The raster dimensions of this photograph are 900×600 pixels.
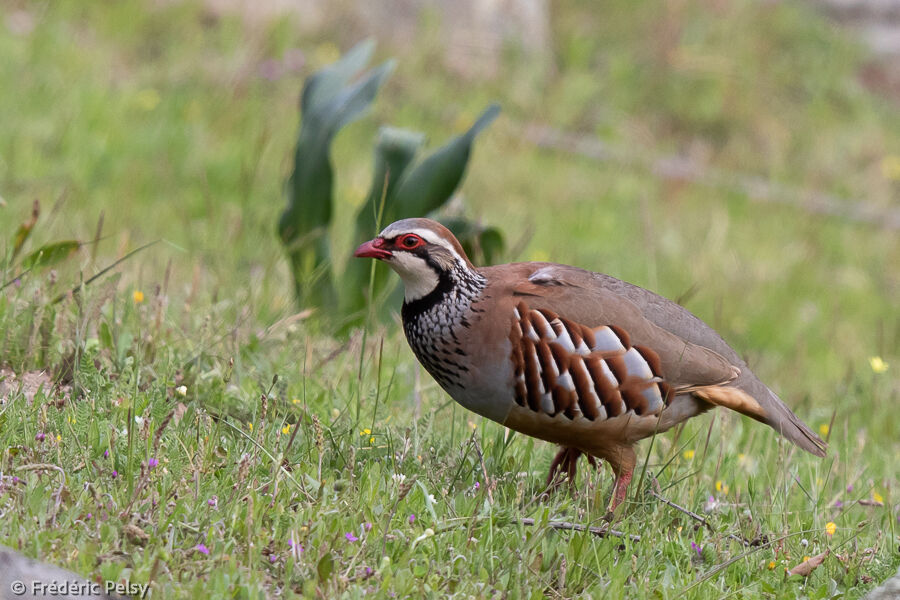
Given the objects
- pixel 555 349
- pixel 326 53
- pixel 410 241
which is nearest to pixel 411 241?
pixel 410 241

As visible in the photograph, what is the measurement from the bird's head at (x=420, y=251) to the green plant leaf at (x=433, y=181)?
1354 mm

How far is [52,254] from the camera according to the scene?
4.21 m

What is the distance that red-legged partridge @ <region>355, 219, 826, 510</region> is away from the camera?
3416 millimetres

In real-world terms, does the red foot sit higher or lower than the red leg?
lower

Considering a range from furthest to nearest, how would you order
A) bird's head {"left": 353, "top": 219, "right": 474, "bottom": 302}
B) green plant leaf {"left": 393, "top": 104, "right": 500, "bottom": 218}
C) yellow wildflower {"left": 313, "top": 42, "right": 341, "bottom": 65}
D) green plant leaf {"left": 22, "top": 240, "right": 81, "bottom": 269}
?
yellow wildflower {"left": 313, "top": 42, "right": 341, "bottom": 65} < green plant leaf {"left": 393, "top": 104, "right": 500, "bottom": 218} < green plant leaf {"left": 22, "top": 240, "right": 81, "bottom": 269} < bird's head {"left": 353, "top": 219, "right": 474, "bottom": 302}

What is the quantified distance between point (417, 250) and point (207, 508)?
1153mm

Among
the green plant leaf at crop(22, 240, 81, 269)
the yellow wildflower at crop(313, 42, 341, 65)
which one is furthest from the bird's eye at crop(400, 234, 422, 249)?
the yellow wildflower at crop(313, 42, 341, 65)

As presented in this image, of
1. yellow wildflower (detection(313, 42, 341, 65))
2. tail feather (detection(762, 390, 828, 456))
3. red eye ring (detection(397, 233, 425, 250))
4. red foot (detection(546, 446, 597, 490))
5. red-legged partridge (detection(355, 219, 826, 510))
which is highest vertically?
yellow wildflower (detection(313, 42, 341, 65))

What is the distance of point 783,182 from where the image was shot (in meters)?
11.0

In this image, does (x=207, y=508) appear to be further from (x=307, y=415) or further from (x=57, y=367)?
(x=57, y=367)

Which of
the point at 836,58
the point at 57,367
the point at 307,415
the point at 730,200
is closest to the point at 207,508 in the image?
the point at 307,415

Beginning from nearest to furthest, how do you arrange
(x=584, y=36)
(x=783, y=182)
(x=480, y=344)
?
1. (x=480, y=344)
2. (x=783, y=182)
3. (x=584, y=36)

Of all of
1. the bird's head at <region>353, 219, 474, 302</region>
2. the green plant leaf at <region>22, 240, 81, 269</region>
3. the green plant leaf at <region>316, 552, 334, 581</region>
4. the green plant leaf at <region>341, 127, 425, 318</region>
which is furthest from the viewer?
the green plant leaf at <region>341, 127, 425, 318</region>

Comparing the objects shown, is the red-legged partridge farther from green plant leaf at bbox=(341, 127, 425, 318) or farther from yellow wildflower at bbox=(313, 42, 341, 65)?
yellow wildflower at bbox=(313, 42, 341, 65)
